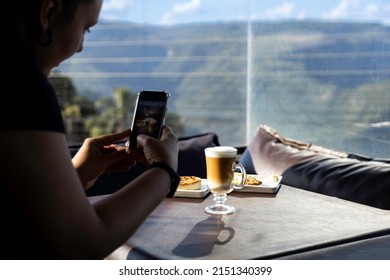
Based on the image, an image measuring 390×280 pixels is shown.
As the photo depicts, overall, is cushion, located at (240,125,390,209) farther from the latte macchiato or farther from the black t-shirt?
the black t-shirt

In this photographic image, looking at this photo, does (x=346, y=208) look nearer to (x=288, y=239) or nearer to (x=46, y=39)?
(x=288, y=239)

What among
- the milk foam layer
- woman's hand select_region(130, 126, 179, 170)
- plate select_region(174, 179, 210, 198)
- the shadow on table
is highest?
woman's hand select_region(130, 126, 179, 170)

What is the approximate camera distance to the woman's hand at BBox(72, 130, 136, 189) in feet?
3.91

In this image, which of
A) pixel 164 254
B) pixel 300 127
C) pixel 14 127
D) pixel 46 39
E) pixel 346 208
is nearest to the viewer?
pixel 14 127

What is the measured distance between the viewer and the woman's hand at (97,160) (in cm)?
119

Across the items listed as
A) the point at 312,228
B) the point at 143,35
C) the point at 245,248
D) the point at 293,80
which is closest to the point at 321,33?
the point at 293,80

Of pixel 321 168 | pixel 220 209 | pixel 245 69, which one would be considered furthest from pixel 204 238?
pixel 245 69

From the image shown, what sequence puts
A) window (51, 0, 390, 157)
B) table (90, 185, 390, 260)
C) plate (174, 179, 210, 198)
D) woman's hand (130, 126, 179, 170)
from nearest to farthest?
woman's hand (130, 126, 179, 170), table (90, 185, 390, 260), plate (174, 179, 210, 198), window (51, 0, 390, 157)

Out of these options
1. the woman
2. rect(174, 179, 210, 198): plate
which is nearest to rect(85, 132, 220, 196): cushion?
rect(174, 179, 210, 198): plate

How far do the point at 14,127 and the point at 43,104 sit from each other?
0.18 feet

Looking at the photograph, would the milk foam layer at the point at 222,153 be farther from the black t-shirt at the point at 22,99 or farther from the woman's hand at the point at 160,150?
the black t-shirt at the point at 22,99

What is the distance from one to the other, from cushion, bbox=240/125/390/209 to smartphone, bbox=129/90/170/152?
3.25ft

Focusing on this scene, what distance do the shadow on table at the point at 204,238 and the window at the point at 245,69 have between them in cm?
166

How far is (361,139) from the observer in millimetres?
2752
